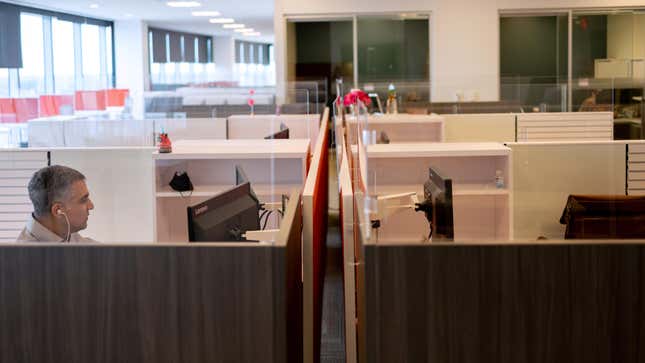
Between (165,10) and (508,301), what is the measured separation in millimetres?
15113

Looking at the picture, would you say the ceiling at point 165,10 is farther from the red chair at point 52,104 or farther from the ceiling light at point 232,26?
the red chair at point 52,104

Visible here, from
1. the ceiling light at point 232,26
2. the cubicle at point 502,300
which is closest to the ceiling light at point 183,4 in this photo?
the ceiling light at point 232,26

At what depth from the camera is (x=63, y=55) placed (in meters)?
16.6

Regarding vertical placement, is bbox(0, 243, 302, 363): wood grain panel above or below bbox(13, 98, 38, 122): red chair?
below

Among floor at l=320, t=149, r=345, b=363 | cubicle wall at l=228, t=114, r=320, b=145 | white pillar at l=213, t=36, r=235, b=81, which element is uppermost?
white pillar at l=213, t=36, r=235, b=81

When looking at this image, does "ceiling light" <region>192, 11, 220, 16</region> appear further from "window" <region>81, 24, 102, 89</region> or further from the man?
the man

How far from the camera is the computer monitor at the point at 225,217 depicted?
8.10ft

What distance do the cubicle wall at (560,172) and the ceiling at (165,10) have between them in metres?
10.5

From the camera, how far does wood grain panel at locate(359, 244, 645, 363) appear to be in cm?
203

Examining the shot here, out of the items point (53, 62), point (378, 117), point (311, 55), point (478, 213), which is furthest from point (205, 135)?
point (53, 62)

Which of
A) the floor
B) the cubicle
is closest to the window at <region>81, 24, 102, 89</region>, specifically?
the floor

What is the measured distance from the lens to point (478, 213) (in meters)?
4.41

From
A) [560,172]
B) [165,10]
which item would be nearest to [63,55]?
[165,10]

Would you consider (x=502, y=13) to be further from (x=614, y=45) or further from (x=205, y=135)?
(x=205, y=135)
